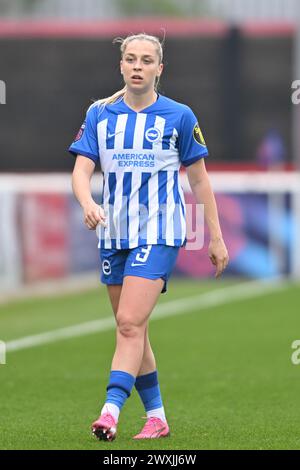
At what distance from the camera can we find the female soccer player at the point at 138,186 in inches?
312

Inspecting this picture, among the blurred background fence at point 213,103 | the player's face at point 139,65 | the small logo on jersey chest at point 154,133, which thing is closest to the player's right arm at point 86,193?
the small logo on jersey chest at point 154,133

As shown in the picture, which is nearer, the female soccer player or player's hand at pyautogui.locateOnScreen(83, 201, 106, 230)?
player's hand at pyautogui.locateOnScreen(83, 201, 106, 230)

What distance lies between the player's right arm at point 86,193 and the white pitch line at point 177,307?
17.8 feet

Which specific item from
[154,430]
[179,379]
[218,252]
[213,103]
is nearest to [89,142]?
[218,252]

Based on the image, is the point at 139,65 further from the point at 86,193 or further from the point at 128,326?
the point at 128,326

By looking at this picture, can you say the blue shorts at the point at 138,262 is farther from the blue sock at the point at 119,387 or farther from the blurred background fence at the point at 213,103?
the blurred background fence at the point at 213,103

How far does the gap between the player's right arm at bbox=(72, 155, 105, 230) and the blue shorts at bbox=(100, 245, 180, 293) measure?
0.35m

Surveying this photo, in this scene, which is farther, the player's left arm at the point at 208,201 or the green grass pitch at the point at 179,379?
the green grass pitch at the point at 179,379

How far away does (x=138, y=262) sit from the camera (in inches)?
314

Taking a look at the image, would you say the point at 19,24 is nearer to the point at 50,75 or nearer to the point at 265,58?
the point at 50,75

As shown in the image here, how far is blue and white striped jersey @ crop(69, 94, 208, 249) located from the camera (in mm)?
8016

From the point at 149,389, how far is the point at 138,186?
3.77 ft

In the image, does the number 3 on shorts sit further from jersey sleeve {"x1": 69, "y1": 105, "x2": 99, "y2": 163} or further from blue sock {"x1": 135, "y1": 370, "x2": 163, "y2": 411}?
blue sock {"x1": 135, "y1": 370, "x2": 163, "y2": 411}

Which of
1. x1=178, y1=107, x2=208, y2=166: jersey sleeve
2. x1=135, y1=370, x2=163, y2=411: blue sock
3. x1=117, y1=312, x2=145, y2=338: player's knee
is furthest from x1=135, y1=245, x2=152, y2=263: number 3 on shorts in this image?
x1=135, y1=370, x2=163, y2=411: blue sock
